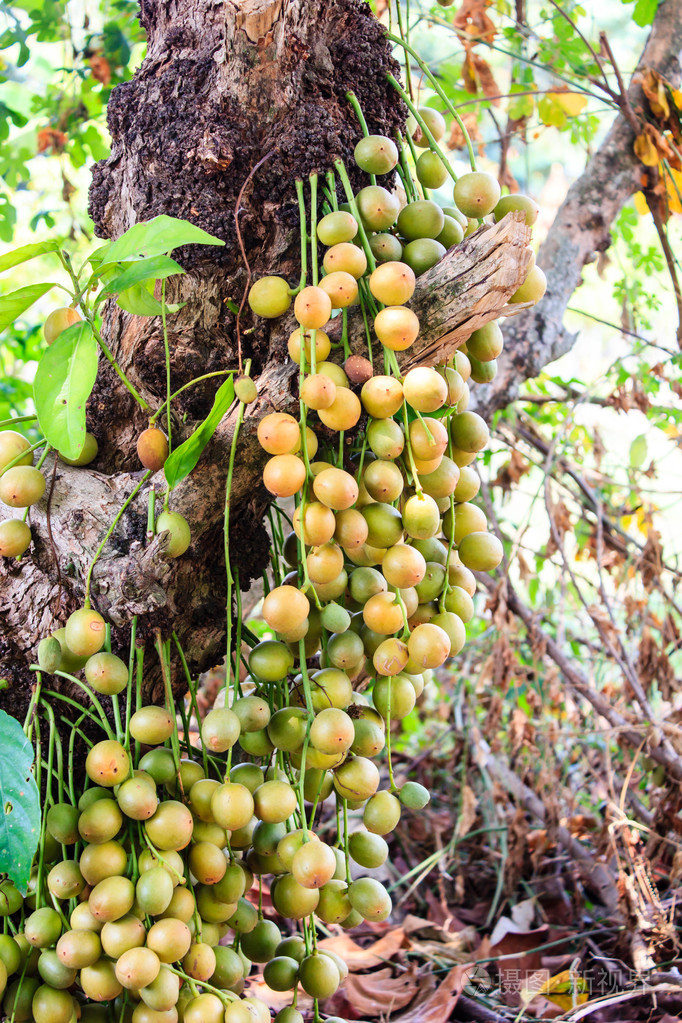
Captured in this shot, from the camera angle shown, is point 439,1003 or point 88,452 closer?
point 88,452

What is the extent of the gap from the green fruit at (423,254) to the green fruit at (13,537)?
0.56 meters

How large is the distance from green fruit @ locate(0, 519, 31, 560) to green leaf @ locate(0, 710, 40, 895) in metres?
0.23

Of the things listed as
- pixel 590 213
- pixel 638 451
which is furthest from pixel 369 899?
pixel 590 213

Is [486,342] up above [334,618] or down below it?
above

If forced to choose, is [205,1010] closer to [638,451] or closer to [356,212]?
[356,212]

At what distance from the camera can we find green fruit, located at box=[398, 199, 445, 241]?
93cm

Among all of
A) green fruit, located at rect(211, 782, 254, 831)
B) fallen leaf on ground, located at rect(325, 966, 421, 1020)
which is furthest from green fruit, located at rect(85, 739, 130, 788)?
fallen leaf on ground, located at rect(325, 966, 421, 1020)

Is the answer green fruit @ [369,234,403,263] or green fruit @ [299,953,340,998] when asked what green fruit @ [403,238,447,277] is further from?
green fruit @ [299,953,340,998]

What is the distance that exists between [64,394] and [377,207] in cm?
41

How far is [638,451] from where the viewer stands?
2.15 meters

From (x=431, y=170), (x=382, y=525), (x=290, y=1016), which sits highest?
(x=431, y=170)

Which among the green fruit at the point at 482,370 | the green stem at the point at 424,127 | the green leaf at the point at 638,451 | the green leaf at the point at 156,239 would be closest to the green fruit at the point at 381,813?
the green fruit at the point at 482,370

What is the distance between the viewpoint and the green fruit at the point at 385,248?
0.90m

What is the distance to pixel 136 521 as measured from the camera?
98 centimetres
